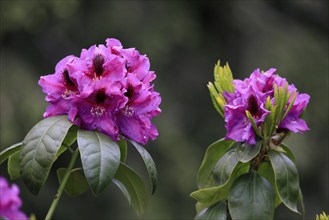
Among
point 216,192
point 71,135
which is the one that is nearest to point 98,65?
point 71,135

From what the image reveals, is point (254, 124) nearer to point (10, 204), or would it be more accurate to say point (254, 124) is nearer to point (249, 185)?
point (249, 185)

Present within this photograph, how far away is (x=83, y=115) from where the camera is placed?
5.19 ft

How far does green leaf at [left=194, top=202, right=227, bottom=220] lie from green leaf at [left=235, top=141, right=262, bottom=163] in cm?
16

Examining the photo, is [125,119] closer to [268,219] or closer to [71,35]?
[268,219]

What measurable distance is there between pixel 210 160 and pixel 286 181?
266 millimetres

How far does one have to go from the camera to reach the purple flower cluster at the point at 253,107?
1.73m

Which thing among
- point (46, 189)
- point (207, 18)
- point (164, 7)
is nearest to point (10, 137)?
point (46, 189)


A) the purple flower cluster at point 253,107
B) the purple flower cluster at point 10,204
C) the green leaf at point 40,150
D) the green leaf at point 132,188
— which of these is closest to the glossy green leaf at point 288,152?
the purple flower cluster at point 253,107

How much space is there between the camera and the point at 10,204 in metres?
1.08

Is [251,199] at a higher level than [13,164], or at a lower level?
higher

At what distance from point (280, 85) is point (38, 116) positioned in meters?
Result: 4.12

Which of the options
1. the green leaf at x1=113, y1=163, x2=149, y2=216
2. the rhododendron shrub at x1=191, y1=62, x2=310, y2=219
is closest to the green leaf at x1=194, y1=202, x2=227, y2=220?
the rhododendron shrub at x1=191, y1=62, x2=310, y2=219

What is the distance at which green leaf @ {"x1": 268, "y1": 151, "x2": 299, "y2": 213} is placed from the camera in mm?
1693

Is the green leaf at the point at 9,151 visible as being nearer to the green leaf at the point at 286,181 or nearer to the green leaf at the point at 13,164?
the green leaf at the point at 13,164
